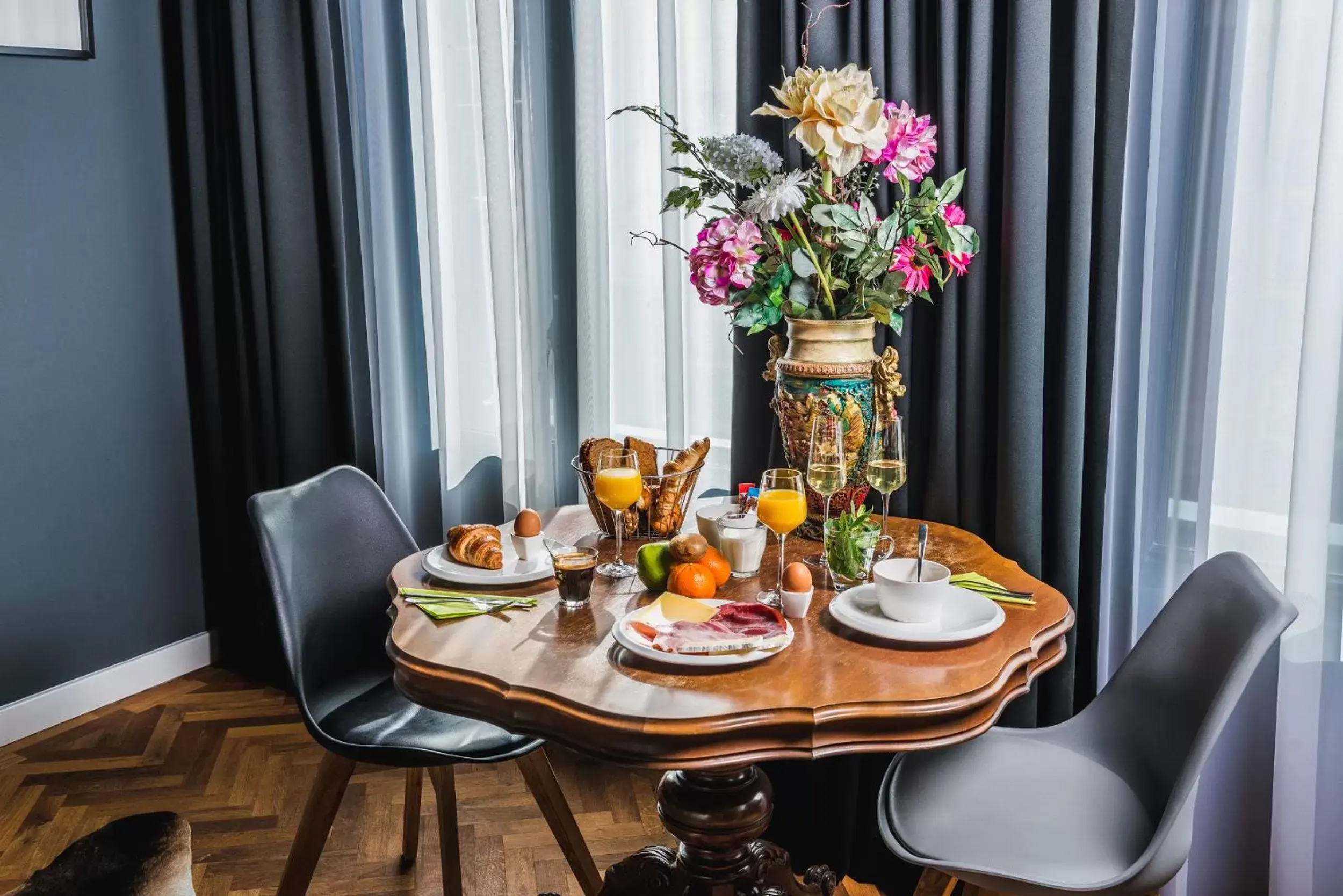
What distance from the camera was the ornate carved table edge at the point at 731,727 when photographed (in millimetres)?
1254

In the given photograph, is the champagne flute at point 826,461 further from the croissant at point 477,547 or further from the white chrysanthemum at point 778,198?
the croissant at point 477,547

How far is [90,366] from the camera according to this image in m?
3.08

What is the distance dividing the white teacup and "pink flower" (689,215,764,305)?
1.97 ft

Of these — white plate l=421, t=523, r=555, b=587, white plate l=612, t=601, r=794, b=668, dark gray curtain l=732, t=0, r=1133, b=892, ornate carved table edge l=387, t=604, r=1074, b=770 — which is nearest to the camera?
ornate carved table edge l=387, t=604, r=1074, b=770

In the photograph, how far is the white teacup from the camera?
148 cm

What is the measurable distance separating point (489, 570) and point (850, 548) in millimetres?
568

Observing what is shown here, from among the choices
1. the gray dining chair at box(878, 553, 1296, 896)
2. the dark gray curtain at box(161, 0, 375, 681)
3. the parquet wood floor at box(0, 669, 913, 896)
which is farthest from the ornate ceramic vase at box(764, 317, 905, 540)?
the dark gray curtain at box(161, 0, 375, 681)

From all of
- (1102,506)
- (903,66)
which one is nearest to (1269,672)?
(1102,506)

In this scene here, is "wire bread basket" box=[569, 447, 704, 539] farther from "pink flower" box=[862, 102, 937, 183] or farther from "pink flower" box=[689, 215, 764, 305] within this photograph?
"pink flower" box=[862, 102, 937, 183]

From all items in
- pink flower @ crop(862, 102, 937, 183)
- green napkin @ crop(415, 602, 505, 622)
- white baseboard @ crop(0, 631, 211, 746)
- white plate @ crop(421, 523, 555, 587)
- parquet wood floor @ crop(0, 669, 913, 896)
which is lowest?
parquet wood floor @ crop(0, 669, 913, 896)

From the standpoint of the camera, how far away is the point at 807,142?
1.77 metres

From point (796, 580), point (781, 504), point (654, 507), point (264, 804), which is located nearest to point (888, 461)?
point (781, 504)

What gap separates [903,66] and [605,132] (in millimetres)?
797

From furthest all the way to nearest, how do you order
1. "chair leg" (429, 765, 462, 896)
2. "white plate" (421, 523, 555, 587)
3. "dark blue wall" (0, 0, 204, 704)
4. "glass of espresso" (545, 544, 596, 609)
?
"dark blue wall" (0, 0, 204, 704) < "chair leg" (429, 765, 462, 896) < "white plate" (421, 523, 555, 587) < "glass of espresso" (545, 544, 596, 609)
